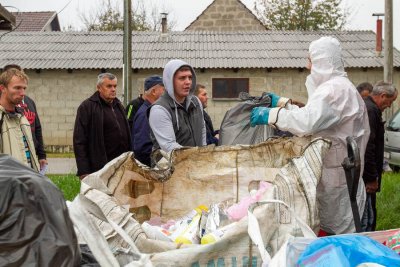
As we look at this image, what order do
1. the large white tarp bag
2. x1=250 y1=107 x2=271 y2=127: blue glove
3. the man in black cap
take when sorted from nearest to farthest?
the large white tarp bag, x1=250 y1=107 x2=271 y2=127: blue glove, the man in black cap

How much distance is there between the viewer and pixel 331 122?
12.6 ft

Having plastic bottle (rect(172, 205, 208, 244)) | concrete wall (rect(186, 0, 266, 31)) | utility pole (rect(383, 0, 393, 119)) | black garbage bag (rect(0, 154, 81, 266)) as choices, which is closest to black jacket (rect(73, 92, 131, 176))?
plastic bottle (rect(172, 205, 208, 244))

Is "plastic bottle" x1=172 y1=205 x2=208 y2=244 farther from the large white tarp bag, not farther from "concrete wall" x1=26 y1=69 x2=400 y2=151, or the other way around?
"concrete wall" x1=26 y1=69 x2=400 y2=151

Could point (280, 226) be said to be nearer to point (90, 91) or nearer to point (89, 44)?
point (90, 91)

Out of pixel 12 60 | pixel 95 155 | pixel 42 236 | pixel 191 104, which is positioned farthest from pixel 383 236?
pixel 12 60

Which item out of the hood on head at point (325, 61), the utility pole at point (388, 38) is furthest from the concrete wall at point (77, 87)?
the hood on head at point (325, 61)

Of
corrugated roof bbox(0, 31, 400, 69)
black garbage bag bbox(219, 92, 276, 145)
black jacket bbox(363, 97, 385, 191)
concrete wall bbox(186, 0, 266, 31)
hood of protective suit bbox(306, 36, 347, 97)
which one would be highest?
concrete wall bbox(186, 0, 266, 31)

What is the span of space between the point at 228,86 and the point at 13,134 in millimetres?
17088

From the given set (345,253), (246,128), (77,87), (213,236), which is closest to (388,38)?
(77,87)

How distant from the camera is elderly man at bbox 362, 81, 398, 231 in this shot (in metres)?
5.99

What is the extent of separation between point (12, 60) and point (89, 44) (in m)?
2.74

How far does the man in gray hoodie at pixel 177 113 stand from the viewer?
187 inches

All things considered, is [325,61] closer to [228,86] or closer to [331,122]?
[331,122]

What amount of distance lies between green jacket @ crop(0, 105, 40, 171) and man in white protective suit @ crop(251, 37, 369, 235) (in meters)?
2.27
